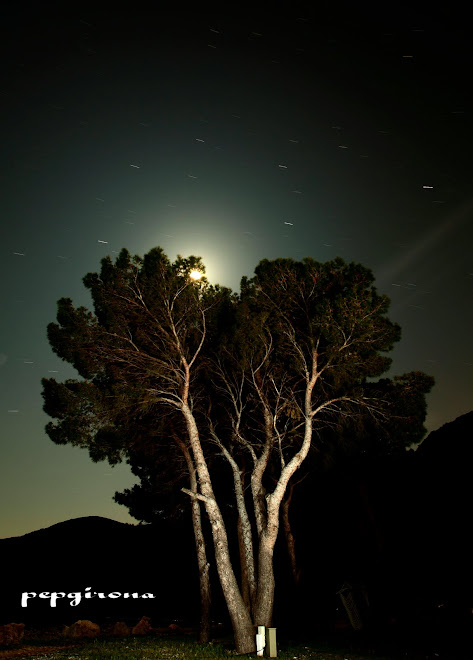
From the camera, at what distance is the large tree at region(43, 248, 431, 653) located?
15875 mm

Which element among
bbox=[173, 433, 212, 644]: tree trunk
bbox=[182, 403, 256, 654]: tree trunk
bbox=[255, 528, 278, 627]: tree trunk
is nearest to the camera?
bbox=[182, 403, 256, 654]: tree trunk

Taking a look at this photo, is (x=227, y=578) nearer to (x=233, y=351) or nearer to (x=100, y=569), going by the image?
(x=233, y=351)

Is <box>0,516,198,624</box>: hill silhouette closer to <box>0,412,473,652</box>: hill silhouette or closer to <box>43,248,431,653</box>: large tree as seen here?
<box>0,412,473,652</box>: hill silhouette

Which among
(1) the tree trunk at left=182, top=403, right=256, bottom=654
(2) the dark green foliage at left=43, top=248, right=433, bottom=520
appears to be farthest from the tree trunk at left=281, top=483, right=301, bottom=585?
(1) the tree trunk at left=182, top=403, right=256, bottom=654

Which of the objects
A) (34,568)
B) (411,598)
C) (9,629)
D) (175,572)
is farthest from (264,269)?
(34,568)

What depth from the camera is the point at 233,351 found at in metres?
17.2

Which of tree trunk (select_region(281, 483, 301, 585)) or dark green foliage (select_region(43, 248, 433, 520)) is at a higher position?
dark green foliage (select_region(43, 248, 433, 520))

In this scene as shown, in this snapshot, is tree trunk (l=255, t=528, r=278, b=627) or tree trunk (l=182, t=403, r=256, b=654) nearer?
tree trunk (l=182, t=403, r=256, b=654)

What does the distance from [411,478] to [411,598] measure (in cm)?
752

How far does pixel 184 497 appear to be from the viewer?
76.5 feet

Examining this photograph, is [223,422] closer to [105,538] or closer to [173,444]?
[173,444]

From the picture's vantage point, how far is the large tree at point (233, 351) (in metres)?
15.9

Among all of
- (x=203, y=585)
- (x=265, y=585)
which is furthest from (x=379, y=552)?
(x=265, y=585)

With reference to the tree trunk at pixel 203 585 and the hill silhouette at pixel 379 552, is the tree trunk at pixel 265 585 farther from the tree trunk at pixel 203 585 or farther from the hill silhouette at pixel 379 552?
the hill silhouette at pixel 379 552
